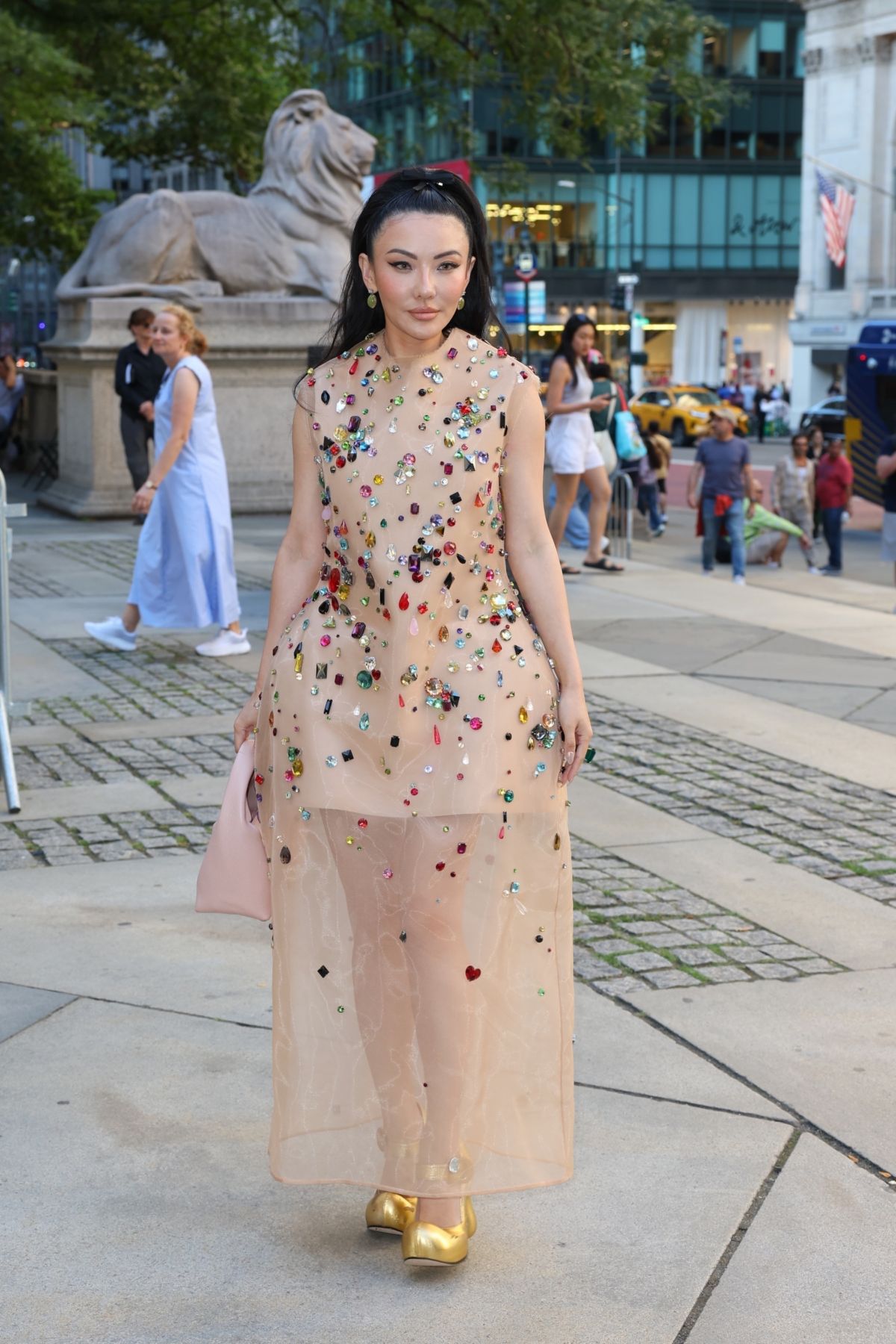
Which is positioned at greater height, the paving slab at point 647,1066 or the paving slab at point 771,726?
the paving slab at point 647,1066

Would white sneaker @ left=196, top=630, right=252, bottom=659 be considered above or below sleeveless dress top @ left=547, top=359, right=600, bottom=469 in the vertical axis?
below

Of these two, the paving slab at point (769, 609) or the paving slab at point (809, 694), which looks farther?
the paving slab at point (769, 609)

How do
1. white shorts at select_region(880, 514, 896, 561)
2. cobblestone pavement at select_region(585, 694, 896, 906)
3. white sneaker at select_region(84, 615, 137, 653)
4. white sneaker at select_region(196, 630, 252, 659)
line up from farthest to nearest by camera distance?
white shorts at select_region(880, 514, 896, 561) < white sneaker at select_region(84, 615, 137, 653) < white sneaker at select_region(196, 630, 252, 659) < cobblestone pavement at select_region(585, 694, 896, 906)

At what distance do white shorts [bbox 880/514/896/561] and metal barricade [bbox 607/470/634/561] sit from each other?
2390 mm

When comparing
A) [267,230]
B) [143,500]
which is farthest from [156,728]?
[267,230]

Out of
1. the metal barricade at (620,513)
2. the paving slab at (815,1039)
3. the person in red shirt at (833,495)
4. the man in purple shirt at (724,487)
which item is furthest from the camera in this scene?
the person in red shirt at (833,495)

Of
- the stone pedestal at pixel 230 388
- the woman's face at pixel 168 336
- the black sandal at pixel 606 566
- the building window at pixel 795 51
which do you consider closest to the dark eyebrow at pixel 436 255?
the woman's face at pixel 168 336

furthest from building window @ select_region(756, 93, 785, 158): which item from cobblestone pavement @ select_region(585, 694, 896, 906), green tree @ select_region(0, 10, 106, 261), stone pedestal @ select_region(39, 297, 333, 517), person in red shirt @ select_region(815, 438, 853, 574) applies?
cobblestone pavement @ select_region(585, 694, 896, 906)

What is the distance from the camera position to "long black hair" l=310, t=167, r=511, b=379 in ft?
10.6

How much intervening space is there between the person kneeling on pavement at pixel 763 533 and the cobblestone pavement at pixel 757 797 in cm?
1039

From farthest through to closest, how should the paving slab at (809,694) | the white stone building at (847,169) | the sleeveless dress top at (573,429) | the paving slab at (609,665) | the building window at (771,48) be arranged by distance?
the building window at (771,48)
the white stone building at (847,169)
the sleeveless dress top at (573,429)
the paving slab at (609,665)
the paving slab at (809,694)

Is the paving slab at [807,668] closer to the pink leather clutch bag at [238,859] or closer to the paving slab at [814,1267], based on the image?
the paving slab at [814,1267]

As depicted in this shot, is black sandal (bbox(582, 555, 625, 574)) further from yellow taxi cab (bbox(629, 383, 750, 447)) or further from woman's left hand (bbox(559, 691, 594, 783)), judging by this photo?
yellow taxi cab (bbox(629, 383, 750, 447))

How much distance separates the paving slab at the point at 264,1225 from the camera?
3.16m
